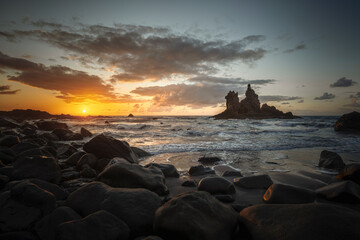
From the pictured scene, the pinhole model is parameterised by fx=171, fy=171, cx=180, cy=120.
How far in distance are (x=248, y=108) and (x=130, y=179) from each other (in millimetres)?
78496

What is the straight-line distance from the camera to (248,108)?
7519 cm

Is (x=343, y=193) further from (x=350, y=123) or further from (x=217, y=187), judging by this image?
(x=350, y=123)

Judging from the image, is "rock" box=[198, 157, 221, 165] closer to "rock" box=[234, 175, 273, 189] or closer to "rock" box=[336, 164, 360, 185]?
"rock" box=[234, 175, 273, 189]

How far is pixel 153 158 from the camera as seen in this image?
7.64 m

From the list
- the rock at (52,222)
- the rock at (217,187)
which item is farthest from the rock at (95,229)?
the rock at (217,187)

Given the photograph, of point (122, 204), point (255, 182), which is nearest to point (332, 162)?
point (255, 182)

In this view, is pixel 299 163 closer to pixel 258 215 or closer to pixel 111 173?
pixel 258 215

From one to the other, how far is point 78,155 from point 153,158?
293 cm

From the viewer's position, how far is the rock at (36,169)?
11.5 feet

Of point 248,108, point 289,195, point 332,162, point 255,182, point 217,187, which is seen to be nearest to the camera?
point 289,195

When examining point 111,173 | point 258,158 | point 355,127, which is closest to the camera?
point 111,173

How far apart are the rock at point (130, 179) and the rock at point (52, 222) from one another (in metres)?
1.26

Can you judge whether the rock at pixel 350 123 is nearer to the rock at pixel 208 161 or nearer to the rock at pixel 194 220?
the rock at pixel 208 161

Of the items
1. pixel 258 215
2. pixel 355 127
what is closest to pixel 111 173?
pixel 258 215
